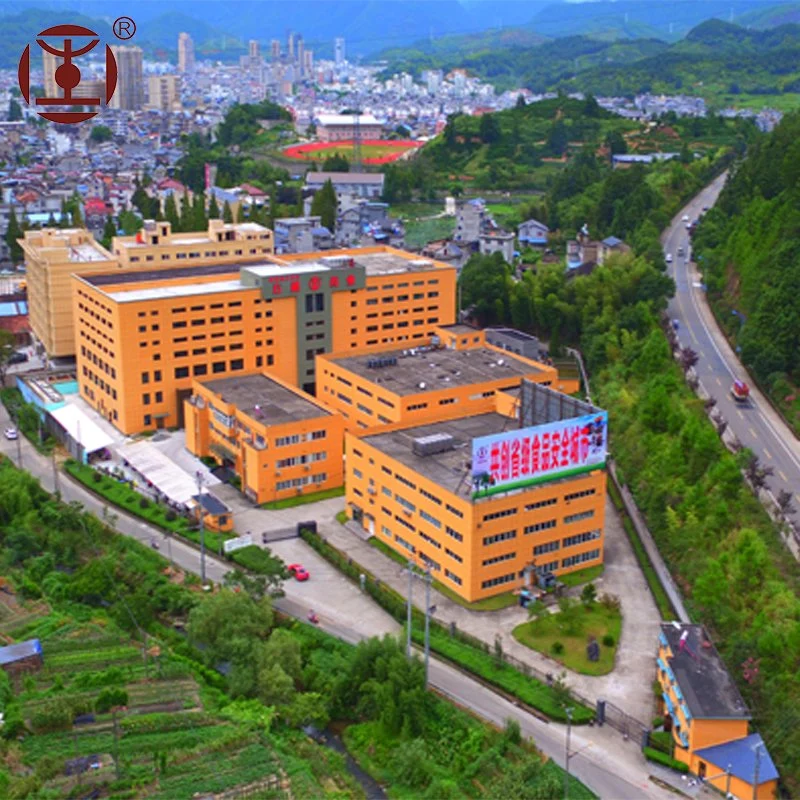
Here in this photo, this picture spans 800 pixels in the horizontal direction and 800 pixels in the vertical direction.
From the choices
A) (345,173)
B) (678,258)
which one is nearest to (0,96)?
(345,173)

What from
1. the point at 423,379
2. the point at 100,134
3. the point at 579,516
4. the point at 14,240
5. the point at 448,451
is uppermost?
the point at 100,134

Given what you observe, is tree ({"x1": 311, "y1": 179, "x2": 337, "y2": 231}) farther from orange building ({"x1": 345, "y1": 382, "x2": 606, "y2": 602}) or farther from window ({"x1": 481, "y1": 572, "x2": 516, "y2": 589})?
window ({"x1": 481, "y1": 572, "x2": 516, "y2": 589})

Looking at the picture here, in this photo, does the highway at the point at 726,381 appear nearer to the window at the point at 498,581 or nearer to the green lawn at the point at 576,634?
the green lawn at the point at 576,634

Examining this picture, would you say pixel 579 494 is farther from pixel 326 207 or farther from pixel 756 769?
pixel 326 207

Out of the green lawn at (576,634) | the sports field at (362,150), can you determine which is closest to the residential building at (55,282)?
the green lawn at (576,634)

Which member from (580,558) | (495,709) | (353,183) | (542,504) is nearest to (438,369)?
(580,558)

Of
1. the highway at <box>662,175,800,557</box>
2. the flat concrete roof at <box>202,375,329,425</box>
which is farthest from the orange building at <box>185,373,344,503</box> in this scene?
the highway at <box>662,175,800,557</box>
